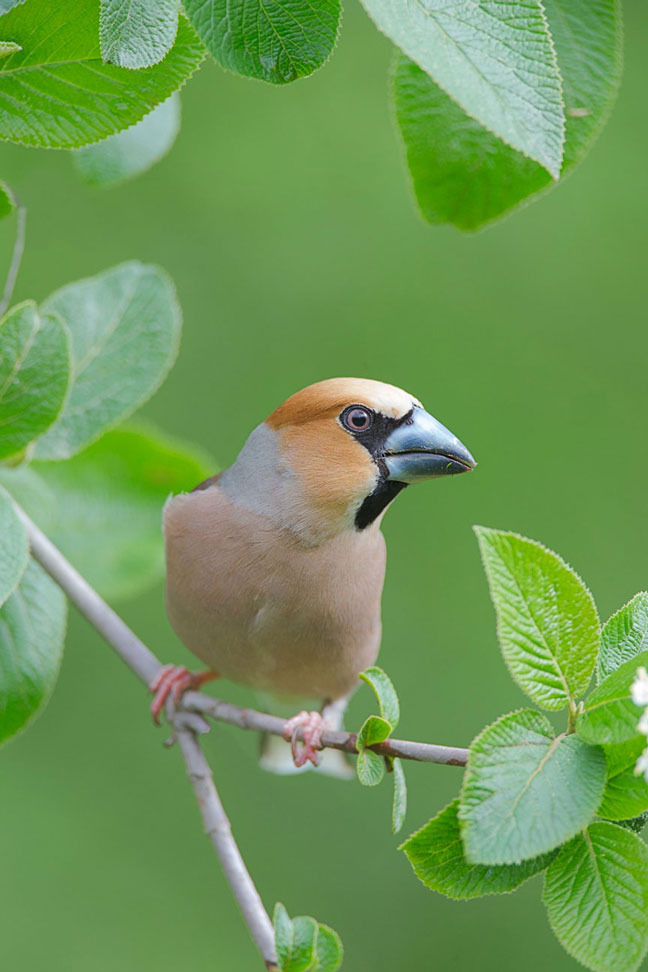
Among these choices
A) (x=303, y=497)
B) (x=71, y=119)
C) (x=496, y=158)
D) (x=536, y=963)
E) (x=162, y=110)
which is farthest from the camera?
(x=536, y=963)

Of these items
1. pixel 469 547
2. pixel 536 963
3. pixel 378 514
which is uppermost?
pixel 378 514

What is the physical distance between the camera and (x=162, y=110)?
6.95ft

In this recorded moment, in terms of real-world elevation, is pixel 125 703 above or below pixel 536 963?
above

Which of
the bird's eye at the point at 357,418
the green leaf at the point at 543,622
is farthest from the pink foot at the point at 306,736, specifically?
the green leaf at the point at 543,622

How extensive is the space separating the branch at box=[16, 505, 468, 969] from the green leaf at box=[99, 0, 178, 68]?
0.72 metres

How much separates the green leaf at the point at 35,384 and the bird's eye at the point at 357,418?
0.70 metres

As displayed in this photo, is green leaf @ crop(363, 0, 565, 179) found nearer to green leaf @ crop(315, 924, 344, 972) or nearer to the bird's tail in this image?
green leaf @ crop(315, 924, 344, 972)

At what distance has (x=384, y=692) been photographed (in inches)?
58.4

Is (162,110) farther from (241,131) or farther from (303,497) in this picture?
(241,131)

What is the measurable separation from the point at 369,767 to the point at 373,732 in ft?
0.16

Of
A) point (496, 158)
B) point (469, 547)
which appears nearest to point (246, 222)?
point (469, 547)

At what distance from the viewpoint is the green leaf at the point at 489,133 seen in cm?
158

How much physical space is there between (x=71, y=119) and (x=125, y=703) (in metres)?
4.09

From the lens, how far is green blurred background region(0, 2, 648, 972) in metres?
5.03
